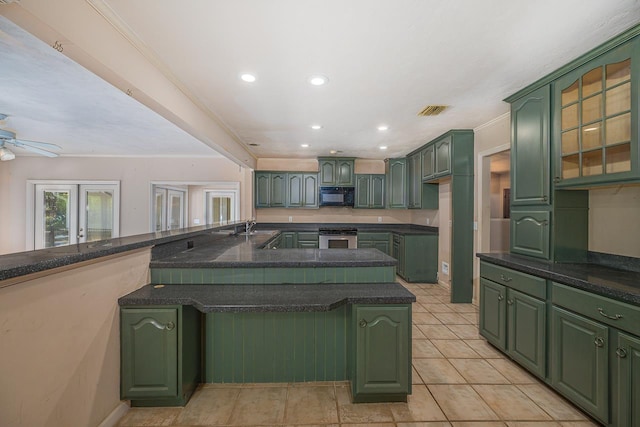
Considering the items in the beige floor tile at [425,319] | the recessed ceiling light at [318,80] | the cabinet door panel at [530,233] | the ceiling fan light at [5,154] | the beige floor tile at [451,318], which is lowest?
the beige floor tile at [425,319]

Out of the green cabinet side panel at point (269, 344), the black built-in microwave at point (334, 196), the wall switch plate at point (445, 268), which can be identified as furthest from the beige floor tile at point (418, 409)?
the black built-in microwave at point (334, 196)

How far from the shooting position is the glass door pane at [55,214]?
5.27 meters

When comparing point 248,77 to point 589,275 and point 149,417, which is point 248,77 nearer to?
point 149,417

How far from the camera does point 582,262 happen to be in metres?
2.11

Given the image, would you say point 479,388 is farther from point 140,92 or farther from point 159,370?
point 140,92

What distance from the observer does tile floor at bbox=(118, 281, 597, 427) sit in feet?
5.39

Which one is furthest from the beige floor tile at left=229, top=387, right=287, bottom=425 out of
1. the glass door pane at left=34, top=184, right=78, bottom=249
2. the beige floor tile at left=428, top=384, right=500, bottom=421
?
the glass door pane at left=34, top=184, right=78, bottom=249

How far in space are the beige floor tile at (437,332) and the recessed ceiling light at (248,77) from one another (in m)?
2.94

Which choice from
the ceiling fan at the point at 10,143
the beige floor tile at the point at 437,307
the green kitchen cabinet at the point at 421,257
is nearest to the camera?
the ceiling fan at the point at 10,143

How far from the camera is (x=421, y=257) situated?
4.66 m

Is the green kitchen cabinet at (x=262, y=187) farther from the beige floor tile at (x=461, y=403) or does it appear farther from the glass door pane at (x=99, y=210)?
the beige floor tile at (x=461, y=403)

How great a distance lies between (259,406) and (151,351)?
0.78m

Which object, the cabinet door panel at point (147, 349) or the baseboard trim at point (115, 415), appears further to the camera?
the cabinet door panel at point (147, 349)

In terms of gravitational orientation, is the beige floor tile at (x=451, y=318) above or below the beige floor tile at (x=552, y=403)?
above
